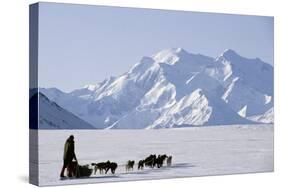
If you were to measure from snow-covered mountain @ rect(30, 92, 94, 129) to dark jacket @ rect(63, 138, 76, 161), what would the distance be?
0.23 m

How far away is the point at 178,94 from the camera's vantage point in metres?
13.1

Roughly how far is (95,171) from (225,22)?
353 centimetres

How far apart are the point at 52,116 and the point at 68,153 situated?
626 millimetres

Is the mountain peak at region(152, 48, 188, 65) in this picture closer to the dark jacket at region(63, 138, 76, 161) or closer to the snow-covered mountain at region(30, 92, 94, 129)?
the snow-covered mountain at region(30, 92, 94, 129)

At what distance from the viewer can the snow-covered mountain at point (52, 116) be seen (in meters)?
11.7

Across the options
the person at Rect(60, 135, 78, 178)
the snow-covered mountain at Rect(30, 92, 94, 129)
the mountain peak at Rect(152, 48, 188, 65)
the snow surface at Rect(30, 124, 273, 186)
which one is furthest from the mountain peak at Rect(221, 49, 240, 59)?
the person at Rect(60, 135, 78, 178)

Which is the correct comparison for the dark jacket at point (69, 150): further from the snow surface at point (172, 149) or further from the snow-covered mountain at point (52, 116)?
the snow-covered mountain at point (52, 116)

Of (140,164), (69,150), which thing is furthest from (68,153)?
(140,164)

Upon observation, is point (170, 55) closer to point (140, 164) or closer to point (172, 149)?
point (172, 149)

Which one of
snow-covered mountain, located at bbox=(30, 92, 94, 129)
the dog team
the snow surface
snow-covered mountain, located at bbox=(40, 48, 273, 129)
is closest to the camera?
snow-covered mountain, located at bbox=(30, 92, 94, 129)

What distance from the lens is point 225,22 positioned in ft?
44.3

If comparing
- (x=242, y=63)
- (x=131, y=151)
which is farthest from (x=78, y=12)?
(x=242, y=63)

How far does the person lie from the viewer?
1190 cm

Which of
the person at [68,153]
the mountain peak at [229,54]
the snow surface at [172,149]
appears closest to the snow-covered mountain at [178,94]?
the mountain peak at [229,54]
